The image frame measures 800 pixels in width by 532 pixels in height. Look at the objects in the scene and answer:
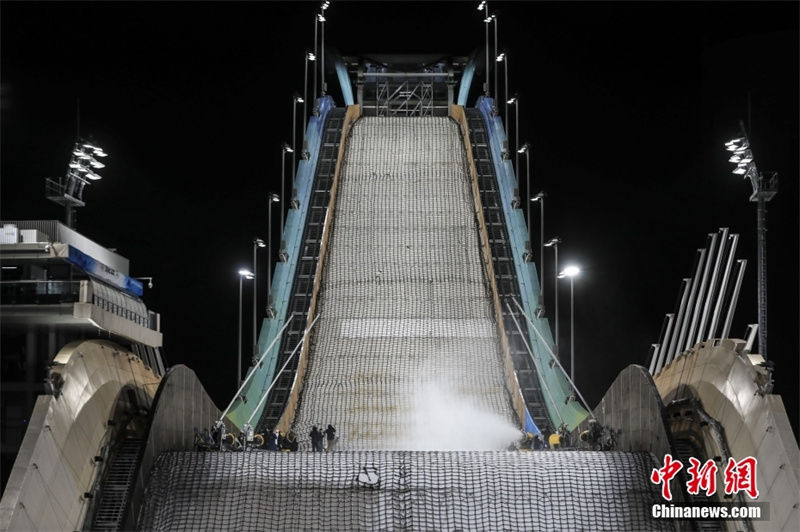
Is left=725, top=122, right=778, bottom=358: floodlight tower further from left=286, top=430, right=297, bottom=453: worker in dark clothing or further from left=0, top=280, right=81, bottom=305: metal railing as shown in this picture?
left=0, top=280, right=81, bottom=305: metal railing

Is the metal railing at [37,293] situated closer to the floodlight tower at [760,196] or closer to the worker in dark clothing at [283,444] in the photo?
the worker in dark clothing at [283,444]

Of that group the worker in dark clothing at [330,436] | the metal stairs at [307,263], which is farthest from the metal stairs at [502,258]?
the worker in dark clothing at [330,436]

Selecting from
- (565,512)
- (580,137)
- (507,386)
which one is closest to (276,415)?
(507,386)

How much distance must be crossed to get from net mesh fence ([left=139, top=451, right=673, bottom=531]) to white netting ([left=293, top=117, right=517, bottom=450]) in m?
8.17

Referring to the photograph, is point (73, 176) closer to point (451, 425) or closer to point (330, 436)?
point (330, 436)

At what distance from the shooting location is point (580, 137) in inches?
1555

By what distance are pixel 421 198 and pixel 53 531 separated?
72.1ft

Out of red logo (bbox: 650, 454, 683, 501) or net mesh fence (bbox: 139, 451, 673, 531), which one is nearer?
red logo (bbox: 650, 454, 683, 501)

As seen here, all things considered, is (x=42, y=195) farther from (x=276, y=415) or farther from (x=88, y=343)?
(x=88, y=343)

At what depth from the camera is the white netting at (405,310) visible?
23844 millimetres

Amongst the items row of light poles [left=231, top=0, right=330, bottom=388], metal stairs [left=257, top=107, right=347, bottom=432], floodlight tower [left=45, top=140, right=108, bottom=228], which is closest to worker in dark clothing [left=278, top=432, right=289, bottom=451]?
metal stairs [left=257, top=107, right=347, bottom=432]

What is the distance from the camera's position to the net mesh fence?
1334 cm

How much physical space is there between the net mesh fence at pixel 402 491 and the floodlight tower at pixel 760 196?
141 inches

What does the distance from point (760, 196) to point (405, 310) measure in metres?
11.9
